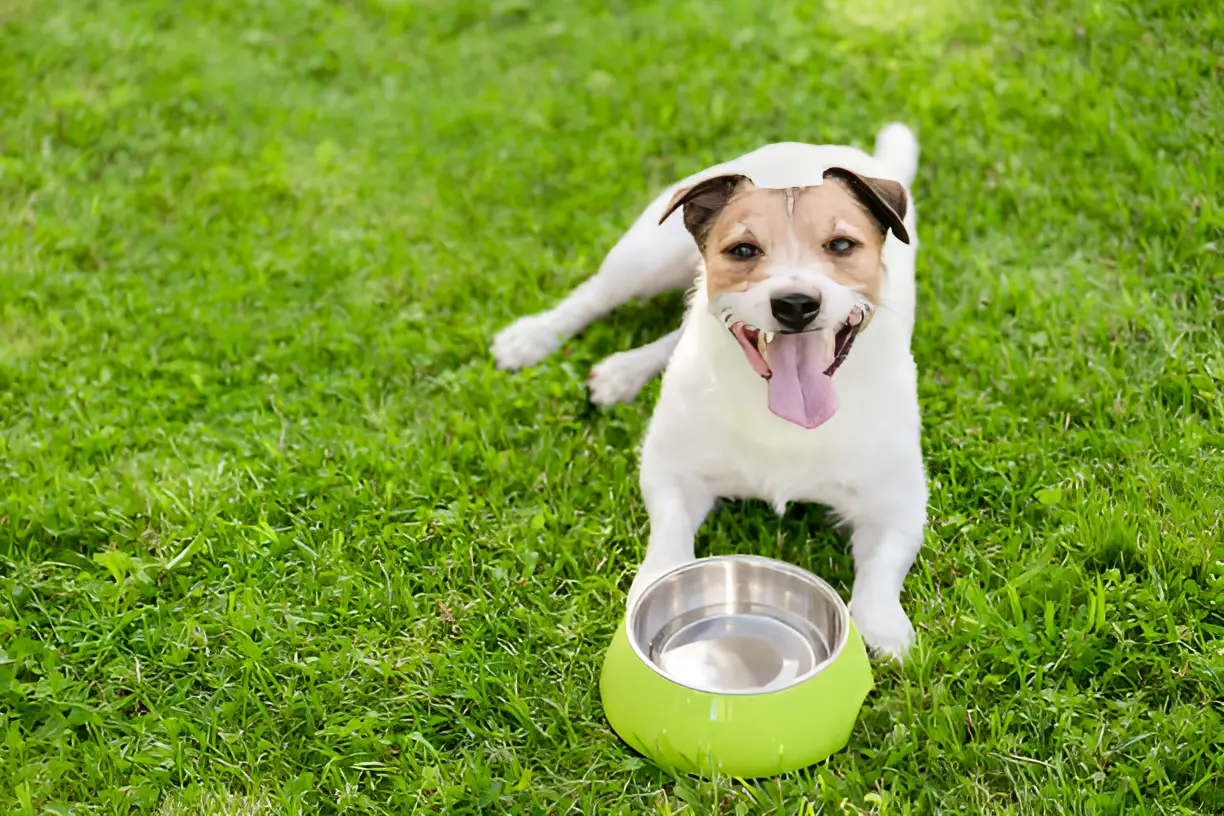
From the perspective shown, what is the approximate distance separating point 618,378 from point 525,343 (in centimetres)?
44

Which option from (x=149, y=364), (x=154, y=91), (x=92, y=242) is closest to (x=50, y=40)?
(x=154, y=91)

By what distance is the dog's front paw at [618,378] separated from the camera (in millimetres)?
4242

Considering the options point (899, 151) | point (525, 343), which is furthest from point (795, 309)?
point (899, 151)

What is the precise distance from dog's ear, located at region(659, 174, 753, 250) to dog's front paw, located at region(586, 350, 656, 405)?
0.94m

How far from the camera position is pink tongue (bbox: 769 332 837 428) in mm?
3209

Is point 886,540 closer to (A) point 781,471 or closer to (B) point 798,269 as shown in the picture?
(A) point 781,471

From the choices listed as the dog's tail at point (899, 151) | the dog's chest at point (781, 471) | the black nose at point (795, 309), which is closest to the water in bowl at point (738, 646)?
the dog's chest at point (781, 471)

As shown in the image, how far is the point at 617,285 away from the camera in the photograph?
14.8 ft

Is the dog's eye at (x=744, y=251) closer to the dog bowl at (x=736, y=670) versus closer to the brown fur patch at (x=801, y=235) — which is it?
the brown fur patch at (x=801, y=235)

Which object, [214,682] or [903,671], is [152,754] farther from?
[903,671]

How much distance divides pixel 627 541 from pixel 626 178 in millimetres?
2200

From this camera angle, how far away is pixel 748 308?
308cm

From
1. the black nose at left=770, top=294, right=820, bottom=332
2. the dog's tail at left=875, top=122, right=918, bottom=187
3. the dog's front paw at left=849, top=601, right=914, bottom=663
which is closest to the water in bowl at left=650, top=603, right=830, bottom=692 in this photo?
the dog's front paw at left=849, top=601, right=914, bottom=663

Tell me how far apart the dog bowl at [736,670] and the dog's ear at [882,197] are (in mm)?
903
